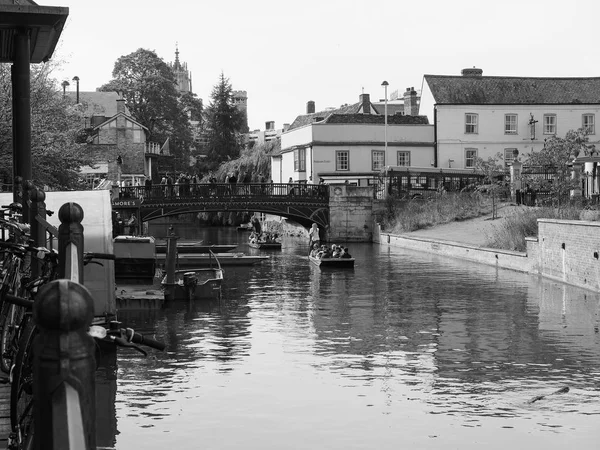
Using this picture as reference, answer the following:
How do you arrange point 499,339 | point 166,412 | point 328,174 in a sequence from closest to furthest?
point 166,412
point 499,339
point 328,174

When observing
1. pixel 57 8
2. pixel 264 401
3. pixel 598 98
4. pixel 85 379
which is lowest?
pixel 264 401

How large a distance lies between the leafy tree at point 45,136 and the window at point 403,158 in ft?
90.2

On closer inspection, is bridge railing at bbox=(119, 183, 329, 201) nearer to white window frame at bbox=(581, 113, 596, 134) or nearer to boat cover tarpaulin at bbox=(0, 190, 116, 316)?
white window frame at bbox=(581, 113, 596, 134)

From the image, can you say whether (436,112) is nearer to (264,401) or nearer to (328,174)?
(328,174)

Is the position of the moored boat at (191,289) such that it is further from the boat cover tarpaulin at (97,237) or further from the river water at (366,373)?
the boat cover tarpaulin at (97,237)

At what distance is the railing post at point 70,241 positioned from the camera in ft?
16.7

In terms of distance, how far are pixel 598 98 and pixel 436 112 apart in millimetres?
11222

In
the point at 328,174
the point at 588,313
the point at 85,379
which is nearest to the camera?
the point at 85,379

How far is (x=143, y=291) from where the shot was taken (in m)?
26.8

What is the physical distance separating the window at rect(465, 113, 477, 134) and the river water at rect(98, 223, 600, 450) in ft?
118

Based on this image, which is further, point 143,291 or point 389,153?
point 389,153

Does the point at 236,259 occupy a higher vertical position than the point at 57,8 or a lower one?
lower

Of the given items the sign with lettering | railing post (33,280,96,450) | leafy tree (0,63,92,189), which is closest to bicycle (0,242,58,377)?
railing post (33,280,96,450)

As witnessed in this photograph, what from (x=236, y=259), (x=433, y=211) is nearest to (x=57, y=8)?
(x=236, y=259)
